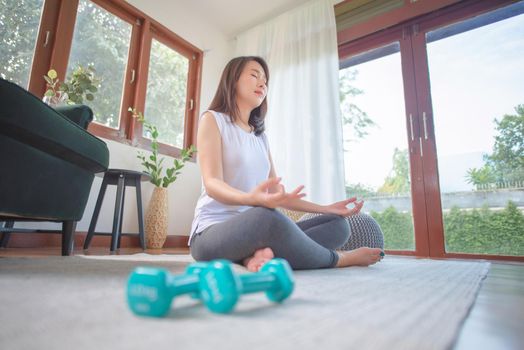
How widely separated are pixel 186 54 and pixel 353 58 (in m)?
1.73

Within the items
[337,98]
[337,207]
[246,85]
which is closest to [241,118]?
[246,85]

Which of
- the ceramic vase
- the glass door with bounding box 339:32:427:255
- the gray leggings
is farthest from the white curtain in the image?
the gray leggings

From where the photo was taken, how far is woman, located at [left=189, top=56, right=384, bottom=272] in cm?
85

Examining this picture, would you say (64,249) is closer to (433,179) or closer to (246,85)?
(246,85)

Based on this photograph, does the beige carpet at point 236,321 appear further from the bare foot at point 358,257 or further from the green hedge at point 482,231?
the green hedge at point 482,231

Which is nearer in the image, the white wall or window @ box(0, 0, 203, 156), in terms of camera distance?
window @ box(0, 0, 203, 156)

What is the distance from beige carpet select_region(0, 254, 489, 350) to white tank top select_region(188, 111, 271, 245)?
16.8 inches

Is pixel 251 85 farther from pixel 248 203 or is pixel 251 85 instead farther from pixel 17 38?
pixel 17 38

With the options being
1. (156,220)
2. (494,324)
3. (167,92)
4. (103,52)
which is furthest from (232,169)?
(167,92)

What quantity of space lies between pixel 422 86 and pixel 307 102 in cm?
94

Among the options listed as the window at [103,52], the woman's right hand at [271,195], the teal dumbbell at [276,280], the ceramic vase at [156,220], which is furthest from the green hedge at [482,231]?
the window at [103,52]

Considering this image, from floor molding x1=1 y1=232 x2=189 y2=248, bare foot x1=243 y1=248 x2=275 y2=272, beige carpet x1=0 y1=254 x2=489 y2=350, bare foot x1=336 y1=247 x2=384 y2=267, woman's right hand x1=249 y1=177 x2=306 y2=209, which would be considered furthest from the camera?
floor molding x1=1 y1=232 x2=189 y2=248

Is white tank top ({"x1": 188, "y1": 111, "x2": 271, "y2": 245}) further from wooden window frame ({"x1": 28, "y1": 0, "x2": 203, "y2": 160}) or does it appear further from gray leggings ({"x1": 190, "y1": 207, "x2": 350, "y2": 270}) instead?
wooden window frame ({"x1": 28, "y1": 0, "x2": 203, "y2": 160})

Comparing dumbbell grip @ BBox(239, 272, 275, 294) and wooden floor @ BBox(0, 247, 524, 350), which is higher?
dumbbell grip @ BBox(239, 272, 275, 294)
